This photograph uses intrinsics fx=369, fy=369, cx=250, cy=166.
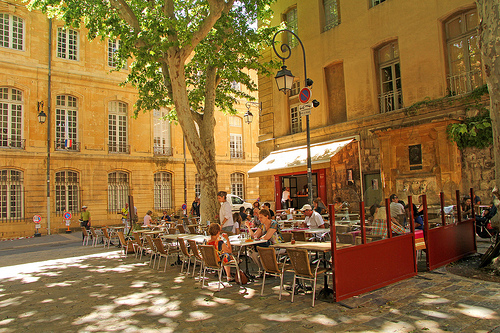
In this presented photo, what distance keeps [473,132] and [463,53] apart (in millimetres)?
2543

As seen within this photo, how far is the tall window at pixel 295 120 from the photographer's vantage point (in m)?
16.2

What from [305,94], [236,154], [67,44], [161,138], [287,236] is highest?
[67,44]

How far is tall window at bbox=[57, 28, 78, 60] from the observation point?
2078cm

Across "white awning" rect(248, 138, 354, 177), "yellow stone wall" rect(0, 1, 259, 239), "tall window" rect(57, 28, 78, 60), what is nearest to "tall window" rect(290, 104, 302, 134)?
"white awning" rect(248, 138, 354, 177)

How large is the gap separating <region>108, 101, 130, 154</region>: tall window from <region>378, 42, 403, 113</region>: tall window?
15.7 meters

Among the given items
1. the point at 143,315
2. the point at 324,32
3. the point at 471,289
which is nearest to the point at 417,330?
the point at 471,289

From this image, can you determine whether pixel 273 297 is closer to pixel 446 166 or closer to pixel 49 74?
pixel 446 166

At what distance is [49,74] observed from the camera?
787 inches

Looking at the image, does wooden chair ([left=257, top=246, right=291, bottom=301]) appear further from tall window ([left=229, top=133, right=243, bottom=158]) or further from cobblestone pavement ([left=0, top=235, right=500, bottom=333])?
tall window ([left=229, top=133, right=243, bottom=158])

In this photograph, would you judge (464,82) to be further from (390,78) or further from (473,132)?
(390,78)

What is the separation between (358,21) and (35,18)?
16.8 metres

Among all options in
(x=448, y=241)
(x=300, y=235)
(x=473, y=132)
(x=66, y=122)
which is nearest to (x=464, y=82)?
(x=473, y=132)

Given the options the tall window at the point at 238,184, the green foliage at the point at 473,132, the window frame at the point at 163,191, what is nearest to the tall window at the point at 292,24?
the green foliage at the point at 473,132

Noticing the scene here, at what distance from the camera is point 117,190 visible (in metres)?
22.1
